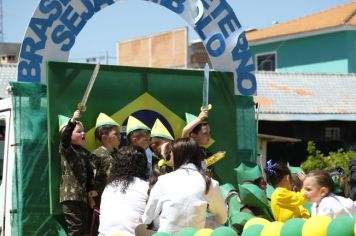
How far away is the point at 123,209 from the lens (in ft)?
21.3

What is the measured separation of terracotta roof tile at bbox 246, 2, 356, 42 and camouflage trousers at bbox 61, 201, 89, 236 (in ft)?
88.2

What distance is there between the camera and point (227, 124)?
28.3 ft

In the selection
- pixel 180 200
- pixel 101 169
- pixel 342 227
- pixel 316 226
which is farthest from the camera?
pixel 101 169

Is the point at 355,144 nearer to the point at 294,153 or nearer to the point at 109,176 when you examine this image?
the point at 294,153

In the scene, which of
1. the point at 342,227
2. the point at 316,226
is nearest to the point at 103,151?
the point at 316,226

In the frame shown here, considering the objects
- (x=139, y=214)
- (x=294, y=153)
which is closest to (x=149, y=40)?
(x=294, y=153)

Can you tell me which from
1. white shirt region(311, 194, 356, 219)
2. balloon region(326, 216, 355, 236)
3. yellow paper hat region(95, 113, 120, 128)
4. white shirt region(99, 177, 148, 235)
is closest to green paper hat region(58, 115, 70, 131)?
yellow paper hat region(95, 113, 120, 128)

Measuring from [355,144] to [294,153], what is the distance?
188cm

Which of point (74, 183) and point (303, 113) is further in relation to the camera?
point (303, 113)

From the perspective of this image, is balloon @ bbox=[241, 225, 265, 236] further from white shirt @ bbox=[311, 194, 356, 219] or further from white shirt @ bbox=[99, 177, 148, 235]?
white shirt @ bbox=[99, 177, 148, 235]

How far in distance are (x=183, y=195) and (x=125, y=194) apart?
0.64 m

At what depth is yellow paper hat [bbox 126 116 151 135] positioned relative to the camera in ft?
25.3

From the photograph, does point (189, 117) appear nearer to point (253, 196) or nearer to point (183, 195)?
point (253, 196)

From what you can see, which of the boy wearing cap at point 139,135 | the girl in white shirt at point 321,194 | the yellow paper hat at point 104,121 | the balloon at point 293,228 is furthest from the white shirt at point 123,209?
the balloon at point 293,228
